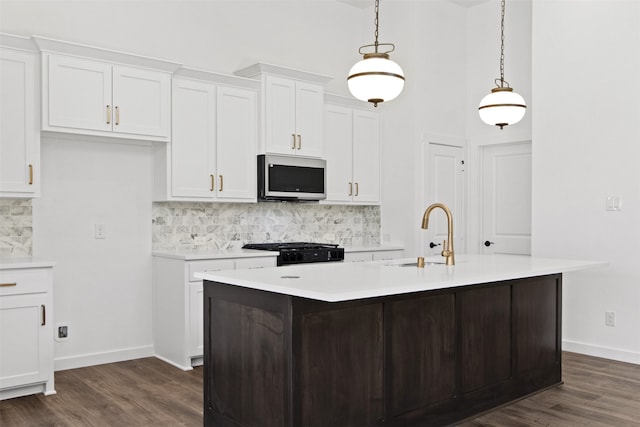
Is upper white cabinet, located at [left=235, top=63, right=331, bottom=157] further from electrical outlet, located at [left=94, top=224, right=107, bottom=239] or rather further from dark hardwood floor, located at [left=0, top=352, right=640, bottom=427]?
dark hardwood floor, located at [left=0, top=352, right=640, bottom=427]

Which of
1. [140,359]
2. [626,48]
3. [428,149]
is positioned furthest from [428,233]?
[140,359]

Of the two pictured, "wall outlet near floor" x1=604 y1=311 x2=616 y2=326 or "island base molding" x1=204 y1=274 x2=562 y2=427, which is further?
"wall outlet near floor" x1=604 y1=311 x2=616 y2=326

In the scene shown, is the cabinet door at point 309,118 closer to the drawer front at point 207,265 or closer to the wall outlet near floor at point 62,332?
the drawer front at point 207,265

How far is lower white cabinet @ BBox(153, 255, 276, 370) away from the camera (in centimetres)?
449

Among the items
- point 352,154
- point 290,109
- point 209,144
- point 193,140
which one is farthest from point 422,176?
point 193,140

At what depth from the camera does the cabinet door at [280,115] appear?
5.27 metres

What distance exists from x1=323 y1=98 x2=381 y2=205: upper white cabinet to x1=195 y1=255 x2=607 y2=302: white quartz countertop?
2.26 meters

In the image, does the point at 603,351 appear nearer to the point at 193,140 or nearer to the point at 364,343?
the point at 364,343

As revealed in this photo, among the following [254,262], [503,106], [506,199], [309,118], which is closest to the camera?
[503,106]

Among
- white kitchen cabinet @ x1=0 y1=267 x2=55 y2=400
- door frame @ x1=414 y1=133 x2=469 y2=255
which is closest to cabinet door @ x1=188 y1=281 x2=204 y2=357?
white kitchen cabinet @ x1=0 y1=267 x2=55 y2=400

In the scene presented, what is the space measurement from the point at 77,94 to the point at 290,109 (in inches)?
76.9

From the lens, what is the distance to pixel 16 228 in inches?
168

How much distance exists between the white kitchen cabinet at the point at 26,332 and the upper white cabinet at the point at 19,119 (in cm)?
62

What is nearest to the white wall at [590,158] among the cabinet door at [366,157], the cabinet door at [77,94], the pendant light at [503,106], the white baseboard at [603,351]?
the white baseboard at [603,351]
